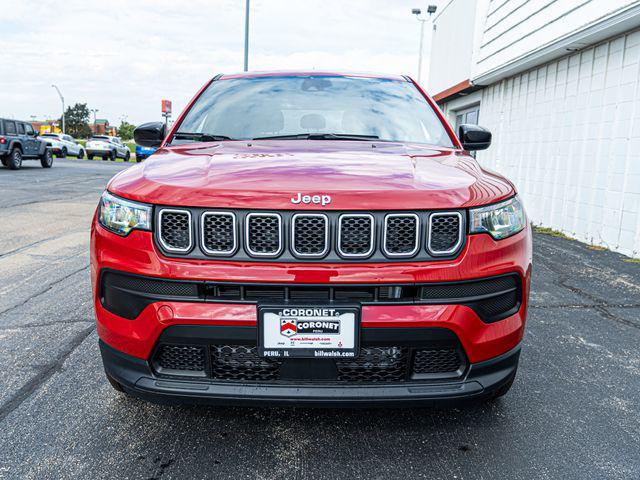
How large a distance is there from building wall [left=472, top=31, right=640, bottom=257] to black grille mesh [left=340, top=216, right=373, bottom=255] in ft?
19.3

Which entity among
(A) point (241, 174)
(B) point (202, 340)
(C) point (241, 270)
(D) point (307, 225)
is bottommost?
(B) point (202, 340)

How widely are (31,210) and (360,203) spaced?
8.71 m

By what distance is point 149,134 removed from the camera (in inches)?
137

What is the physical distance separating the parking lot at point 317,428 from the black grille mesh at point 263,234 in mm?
860

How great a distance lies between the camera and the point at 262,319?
1924 millimetres

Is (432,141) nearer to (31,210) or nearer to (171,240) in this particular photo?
(171,240)

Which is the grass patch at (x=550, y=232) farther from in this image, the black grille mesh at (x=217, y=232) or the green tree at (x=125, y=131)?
the green tree at (x=125, y=131)

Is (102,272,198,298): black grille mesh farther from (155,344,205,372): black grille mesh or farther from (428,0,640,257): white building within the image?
(428,0,640,257): white building

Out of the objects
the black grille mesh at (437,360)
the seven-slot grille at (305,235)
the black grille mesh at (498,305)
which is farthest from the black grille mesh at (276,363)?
the seven-slot grille at (305,235)

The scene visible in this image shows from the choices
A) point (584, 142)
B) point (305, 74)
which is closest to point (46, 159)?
point (584, 142)

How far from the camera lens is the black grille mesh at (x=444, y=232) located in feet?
6.63

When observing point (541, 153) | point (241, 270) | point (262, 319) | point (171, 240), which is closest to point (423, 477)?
point (262, 319)

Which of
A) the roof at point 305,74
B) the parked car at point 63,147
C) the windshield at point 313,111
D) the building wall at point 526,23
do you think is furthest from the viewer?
the parked car at point 63,147

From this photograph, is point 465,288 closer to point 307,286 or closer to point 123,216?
point 307,286
